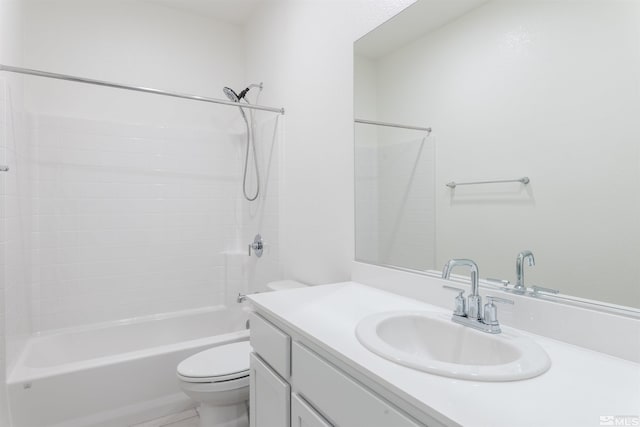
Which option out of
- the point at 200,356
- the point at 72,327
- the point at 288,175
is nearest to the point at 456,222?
the point at 288,175

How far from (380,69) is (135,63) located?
6.46ft

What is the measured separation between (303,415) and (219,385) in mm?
739

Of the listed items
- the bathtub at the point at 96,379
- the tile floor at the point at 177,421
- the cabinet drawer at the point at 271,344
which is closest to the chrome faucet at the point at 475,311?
the cabinet drawer at the point at 271,344

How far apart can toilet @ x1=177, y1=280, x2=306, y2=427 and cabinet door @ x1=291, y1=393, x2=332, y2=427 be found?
2.09 feet

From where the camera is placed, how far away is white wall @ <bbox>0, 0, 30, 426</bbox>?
162 centimetres

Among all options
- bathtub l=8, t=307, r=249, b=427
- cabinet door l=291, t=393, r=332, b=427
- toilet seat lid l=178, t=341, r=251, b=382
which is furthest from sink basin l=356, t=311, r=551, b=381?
bathtub l=8, t=307, r=249, b=427

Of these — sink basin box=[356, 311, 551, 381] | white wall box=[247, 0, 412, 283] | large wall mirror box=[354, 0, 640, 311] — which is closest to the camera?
sink basin box=[356, 311, 551, 381]

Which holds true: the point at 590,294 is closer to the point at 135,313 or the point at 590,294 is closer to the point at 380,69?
the point at 380,69

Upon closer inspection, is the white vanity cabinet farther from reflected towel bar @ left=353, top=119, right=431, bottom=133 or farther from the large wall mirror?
reflected towel bar @ left=353, top=119, right=431, bottom=133

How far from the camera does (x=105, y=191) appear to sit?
2447 mm

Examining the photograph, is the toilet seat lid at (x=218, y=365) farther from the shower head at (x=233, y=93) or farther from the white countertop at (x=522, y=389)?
the shower head at (x=233, y=93)

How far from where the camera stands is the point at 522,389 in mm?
653

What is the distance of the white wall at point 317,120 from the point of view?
5.63 ft

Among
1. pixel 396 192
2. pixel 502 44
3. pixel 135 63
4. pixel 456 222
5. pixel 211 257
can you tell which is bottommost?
pixel 211 257
